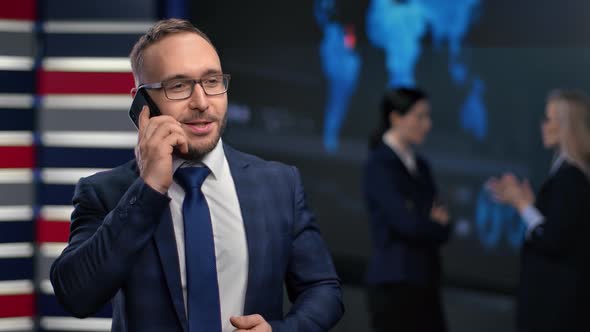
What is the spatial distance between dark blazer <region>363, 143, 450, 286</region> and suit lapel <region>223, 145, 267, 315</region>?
2.55 metres

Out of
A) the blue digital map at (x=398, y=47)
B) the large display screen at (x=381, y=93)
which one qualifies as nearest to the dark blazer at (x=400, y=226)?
the large display screen at (x=381, y=93)

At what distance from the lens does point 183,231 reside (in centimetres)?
186

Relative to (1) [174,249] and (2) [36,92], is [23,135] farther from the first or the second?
(1) [174,249]

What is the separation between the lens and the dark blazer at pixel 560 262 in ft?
13.4

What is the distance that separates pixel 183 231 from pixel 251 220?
0.14 metres

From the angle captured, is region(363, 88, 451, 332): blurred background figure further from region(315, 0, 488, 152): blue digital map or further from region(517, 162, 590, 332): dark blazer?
region(315, 0, 488, 152): blue digital map

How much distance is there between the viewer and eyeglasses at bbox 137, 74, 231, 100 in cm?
186

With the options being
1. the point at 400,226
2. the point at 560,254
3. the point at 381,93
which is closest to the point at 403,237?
the point at 400,226

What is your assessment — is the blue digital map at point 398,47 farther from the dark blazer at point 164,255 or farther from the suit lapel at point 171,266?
the suit lapel at point 171,266

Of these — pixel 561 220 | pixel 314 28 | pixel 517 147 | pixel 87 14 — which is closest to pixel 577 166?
pixel 561 220

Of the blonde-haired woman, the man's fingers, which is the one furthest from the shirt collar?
the blonde-haired woman

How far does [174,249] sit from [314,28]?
6.15 m

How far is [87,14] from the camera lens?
15.1 ft

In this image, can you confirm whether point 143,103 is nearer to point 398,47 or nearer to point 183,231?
point 183,231
